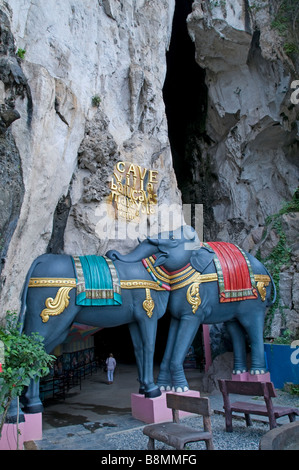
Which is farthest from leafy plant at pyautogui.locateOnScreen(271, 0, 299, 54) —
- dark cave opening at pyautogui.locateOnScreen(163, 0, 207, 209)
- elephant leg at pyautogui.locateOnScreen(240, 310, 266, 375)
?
elephant leg at pyautogui.locateOnScreen(240, 310, 266, 375)

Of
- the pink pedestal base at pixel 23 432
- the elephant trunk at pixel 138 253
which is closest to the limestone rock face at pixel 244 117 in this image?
the elephant trunk at pixel 138 253

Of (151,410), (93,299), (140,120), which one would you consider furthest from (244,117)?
(151,410)

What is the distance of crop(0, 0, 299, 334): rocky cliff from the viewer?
17.4 feet

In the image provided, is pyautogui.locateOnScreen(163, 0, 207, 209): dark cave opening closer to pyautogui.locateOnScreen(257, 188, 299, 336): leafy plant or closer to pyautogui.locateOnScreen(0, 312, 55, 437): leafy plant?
pyautogui.locateOnScreen(257, 188, 299, 336): leafy plant

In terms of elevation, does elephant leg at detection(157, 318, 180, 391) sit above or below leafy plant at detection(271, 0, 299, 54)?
below

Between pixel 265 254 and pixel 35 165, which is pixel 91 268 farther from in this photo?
pixel 265 254

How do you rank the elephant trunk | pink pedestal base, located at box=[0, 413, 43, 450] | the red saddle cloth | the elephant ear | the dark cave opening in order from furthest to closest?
the dark cave opening
the red saddle cloth
the elephant ear
the elephant trunk
pink pedestal base, located at box=[0, 413, 43, 450]

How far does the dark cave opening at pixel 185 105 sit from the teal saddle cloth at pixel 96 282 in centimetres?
886

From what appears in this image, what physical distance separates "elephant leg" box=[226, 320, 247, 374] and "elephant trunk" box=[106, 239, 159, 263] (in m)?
2.89

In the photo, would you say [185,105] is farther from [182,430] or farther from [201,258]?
[182,430]

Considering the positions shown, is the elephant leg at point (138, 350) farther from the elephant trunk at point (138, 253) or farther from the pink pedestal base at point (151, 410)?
the elephant trunk at point (138, 253)

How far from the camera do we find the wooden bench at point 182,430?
3.88 metres

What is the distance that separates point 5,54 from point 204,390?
7228mm

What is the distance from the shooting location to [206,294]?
7.67 meters
